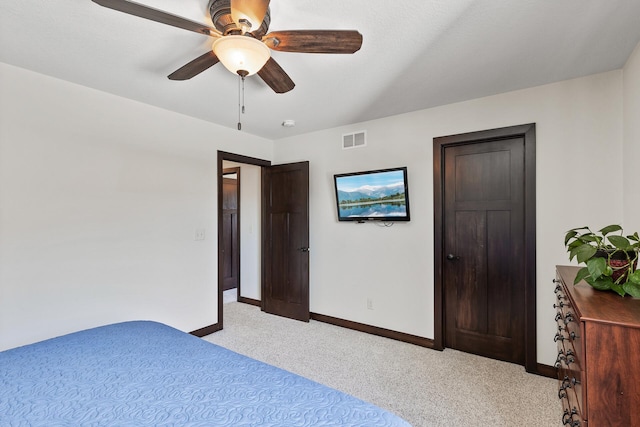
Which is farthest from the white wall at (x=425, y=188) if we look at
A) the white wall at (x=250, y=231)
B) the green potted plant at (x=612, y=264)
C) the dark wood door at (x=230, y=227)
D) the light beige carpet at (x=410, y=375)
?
the dark wood door at (x=230, y=227)

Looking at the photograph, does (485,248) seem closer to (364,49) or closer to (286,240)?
(364,49)

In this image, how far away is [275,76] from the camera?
77.4 inches

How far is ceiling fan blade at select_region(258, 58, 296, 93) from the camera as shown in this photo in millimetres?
1850

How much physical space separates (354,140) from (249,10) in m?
2.45

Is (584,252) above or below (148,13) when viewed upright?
below

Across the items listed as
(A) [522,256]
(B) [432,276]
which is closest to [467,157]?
(A) [522,256]

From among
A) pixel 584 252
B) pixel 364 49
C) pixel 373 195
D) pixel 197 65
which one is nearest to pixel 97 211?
pixel 197 65

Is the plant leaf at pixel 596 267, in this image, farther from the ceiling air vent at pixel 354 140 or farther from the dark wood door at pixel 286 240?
the dark wood door at pixel 286 240

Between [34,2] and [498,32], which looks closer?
[34,2]

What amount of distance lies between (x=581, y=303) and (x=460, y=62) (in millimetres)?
1732

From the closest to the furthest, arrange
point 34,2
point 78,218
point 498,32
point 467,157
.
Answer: point 34,2 < point 498,32 < point 78,218 < point 467,157

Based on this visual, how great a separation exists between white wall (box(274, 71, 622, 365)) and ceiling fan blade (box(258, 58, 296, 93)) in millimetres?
1705

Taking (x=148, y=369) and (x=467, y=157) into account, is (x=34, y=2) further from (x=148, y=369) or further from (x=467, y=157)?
(x=467, y=157)

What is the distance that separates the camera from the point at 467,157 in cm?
305
